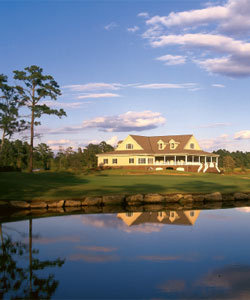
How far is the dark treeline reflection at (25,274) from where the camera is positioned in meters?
6.90

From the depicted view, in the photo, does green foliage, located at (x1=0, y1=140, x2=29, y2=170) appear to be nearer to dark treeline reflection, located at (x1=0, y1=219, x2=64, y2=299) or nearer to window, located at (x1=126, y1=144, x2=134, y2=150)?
window, located at (x1=126, y1=144, x2=134, y2=150)

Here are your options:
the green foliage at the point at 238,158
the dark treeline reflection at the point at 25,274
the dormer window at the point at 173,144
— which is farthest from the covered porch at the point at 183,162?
the dark treeline reflection at the point at 25,274

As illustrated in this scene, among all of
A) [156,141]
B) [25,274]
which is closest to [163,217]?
[25,274]

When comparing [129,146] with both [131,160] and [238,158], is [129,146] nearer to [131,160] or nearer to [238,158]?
[131,160]

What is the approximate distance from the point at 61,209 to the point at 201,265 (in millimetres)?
11172

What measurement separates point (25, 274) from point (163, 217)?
8.85m

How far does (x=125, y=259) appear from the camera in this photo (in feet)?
30.1

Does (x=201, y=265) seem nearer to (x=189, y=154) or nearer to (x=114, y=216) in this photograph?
(x=114, y=216)

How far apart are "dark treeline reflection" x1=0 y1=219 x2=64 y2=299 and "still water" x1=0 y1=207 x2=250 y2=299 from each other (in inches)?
0.7

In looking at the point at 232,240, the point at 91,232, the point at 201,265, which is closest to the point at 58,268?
the point at 201,265

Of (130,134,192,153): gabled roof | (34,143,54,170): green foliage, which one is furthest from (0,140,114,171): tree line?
(130,134,192,153): gabled roof

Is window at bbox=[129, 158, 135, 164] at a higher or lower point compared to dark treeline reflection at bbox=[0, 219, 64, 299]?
higher

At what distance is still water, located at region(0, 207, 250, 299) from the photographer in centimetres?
703

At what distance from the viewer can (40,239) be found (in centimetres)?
1178
